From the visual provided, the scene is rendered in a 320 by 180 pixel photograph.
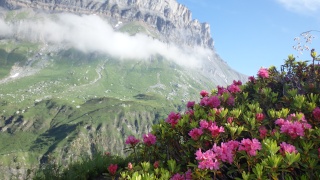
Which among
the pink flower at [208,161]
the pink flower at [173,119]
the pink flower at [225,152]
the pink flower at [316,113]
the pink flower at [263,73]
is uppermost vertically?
the pink flower at [263,73]

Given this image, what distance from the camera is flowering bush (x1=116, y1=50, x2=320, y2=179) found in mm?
4263

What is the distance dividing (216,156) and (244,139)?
529 mm

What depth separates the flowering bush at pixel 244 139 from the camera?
426 cm

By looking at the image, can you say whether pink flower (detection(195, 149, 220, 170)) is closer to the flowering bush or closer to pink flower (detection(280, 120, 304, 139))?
the flowering bush

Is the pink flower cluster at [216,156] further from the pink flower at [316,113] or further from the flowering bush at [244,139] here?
the pink flower at [316,113]

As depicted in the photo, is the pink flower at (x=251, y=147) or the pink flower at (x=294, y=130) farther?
the pink flower at (x=294, y=130)

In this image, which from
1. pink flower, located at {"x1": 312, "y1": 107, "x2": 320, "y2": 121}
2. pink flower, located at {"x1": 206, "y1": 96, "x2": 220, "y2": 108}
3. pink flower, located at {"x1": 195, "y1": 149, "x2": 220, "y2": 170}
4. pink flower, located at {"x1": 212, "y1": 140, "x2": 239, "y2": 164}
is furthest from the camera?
pink flower, located at {"x1": 206, "y1": 96, "x2": 220, "y2": 108}

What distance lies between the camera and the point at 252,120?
18.7 ft

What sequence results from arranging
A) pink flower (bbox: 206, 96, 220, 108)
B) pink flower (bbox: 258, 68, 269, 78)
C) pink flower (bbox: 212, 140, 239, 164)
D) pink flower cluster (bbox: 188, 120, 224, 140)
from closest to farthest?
pink flower (bbox: 212, 140, 239, 164)
pink flower cluster (bbox: 188, 120, 224, 140)
pink flower (bbox: 206, 96, 220, 108)
pink flower (bbox: 258, 68, 269, 78)

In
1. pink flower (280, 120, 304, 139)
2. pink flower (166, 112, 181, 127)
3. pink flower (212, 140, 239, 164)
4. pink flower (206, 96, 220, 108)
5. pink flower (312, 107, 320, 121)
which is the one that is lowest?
pink flower (166, 112, 181, 127)

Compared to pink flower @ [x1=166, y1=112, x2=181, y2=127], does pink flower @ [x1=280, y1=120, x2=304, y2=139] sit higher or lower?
higher

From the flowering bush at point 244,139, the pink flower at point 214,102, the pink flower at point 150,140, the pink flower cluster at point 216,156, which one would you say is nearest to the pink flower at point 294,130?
the flowering bush at point 244,139

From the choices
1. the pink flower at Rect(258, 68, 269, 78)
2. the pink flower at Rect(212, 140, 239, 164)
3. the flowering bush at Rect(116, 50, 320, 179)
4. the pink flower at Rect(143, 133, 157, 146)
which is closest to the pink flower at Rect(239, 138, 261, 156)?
the flowering bush at Rect(116, 50, 320, 179)

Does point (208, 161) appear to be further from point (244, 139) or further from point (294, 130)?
point (294, 130)
